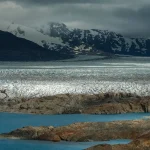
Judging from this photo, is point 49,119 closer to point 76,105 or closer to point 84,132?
point 76,105

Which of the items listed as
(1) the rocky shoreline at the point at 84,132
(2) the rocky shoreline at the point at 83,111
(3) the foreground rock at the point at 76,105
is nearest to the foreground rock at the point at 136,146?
(1) the rocky shoreline at the point at 84,132

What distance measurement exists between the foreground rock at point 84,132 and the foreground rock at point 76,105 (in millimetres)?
18951

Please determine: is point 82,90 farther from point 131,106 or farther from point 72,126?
point 72,126

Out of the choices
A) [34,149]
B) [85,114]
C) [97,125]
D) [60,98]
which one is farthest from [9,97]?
A: [34,149]

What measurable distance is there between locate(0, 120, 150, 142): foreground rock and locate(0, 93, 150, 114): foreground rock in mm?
18951

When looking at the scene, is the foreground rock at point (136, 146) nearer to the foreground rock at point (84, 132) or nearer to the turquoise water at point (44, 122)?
the turquoise water at point (44, 122)

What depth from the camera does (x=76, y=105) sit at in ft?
213

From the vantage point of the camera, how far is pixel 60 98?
65.9 m

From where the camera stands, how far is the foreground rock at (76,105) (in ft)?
203

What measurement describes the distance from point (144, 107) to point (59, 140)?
23.9 meters

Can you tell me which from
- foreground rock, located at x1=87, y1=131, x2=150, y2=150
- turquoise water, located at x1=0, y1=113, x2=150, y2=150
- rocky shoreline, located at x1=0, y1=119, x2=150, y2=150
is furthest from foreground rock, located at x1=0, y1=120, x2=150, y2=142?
foreground rock, located at x1=87, y1=131, x2=150, y2=150

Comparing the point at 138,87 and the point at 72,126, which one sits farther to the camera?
the point at 138,87

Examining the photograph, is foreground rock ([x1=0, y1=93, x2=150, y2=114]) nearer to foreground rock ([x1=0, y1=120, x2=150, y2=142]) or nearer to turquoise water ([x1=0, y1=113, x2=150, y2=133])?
turquoise water ([x1=0, y1=113, x2=150, y2=133])

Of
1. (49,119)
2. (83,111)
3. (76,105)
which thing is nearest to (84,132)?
(49,119)
